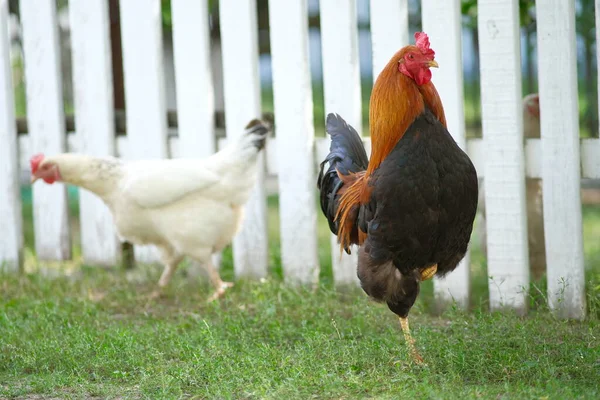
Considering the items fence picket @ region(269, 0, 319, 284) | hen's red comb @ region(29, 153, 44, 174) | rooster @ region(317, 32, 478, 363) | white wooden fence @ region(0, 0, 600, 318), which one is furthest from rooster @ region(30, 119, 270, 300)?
rooster @ region(317, 32, 478, 363)

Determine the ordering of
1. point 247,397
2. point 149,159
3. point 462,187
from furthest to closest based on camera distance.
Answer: point 149,159 < point 462,187 < point 247,397

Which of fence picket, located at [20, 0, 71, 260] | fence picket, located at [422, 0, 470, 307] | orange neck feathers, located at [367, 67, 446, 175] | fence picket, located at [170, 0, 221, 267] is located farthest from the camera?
fence picket, located at [20, 0, 71, 260]

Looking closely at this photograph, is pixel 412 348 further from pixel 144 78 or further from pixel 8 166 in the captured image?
pixel 8 166

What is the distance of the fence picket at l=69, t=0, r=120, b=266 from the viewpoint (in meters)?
6.04

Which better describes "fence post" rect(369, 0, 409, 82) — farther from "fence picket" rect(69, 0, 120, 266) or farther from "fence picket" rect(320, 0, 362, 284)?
"fence picket" rect(69, 0, 120, 266)

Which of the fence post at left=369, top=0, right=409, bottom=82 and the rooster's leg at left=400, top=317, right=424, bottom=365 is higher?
the fence post at left=369, top=0, right=409, bottom=82

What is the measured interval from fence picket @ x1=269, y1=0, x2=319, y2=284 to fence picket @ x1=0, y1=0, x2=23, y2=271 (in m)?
2.19

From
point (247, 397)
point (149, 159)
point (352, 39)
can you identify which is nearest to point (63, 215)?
point (149, 159)

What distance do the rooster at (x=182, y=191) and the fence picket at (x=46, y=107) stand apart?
31.1 inches

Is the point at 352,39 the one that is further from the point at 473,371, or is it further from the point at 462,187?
the point at 473,371

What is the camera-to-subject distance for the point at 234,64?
18.5 feet

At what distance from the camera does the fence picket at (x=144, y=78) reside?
587 centimetres

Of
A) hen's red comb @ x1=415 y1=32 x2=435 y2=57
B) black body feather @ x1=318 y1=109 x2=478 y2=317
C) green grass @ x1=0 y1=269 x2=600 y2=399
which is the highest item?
hen's red comb @ x1=415 y1=32 x2=435 y2=57

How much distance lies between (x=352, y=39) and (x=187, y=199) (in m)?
1.48
